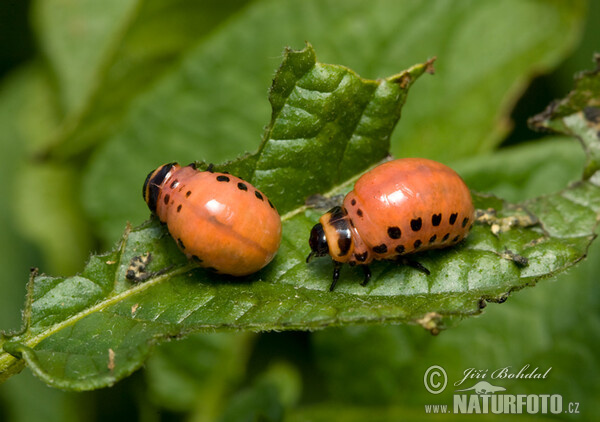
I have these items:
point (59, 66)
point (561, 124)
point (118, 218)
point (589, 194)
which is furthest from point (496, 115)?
point (59, 66)

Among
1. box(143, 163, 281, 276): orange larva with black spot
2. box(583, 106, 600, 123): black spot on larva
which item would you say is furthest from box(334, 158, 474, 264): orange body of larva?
box(583, 106, 600, 123): black spot on larva

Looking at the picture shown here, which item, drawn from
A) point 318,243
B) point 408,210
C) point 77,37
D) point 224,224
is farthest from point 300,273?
point 77,37

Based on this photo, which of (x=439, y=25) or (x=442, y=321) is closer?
(x=442, y=321)

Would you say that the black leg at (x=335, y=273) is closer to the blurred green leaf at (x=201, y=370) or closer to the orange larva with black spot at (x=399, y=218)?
the orange larva with black spot at (x=399, y=218)

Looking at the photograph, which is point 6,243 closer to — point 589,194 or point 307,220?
point 307,220

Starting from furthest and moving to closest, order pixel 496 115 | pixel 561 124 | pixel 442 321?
pixel 496 115 < pixel 561 124 < pixel 442 321

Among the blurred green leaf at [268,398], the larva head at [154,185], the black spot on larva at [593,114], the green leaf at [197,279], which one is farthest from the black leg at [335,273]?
the black spot on larva at [593,114]

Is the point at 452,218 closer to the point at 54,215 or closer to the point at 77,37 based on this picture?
the point at 54,215
